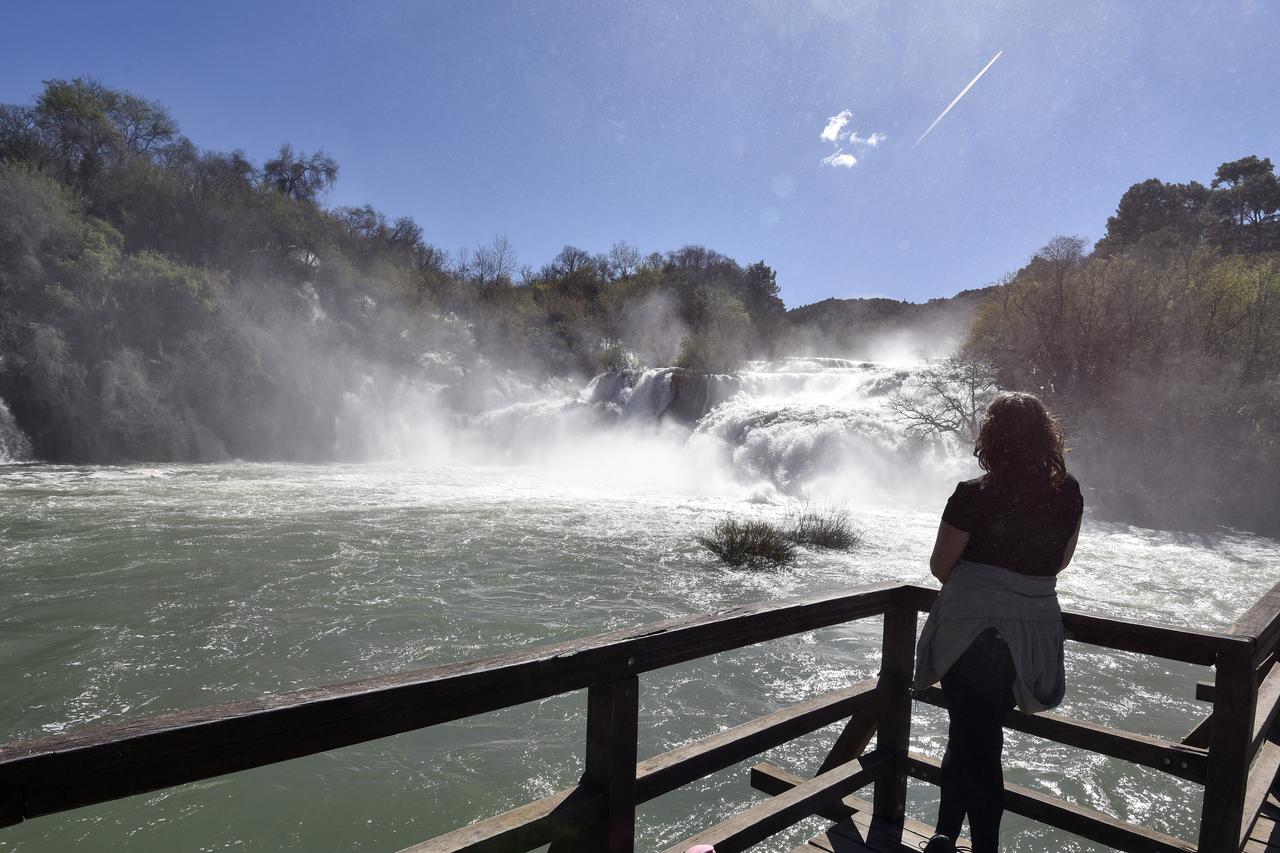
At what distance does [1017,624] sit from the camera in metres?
2.35

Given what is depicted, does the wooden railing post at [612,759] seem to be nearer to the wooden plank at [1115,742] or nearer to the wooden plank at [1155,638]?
the wooden plank at [1115,742]

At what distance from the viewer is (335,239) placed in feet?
130

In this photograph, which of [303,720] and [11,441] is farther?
[11,441]

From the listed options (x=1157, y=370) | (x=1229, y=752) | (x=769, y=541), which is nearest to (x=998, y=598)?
(x=1229, y=752)

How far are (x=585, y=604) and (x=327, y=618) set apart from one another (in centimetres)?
269

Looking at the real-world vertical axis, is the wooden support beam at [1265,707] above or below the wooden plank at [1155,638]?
below

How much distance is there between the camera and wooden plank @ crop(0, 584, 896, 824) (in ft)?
3.60

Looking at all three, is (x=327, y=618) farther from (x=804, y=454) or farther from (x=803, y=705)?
(x=804, y=454)

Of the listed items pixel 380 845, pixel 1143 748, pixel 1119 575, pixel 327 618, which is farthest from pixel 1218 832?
pixel 1119 575

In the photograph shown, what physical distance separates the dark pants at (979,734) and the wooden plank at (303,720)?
89cm

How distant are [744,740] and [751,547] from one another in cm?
826

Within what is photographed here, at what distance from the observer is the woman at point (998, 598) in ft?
7.70

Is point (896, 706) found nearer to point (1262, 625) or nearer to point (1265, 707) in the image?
point (1262, 625)

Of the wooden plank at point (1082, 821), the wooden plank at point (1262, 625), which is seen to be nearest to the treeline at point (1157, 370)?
the wooden plank at point (1262, 625)
